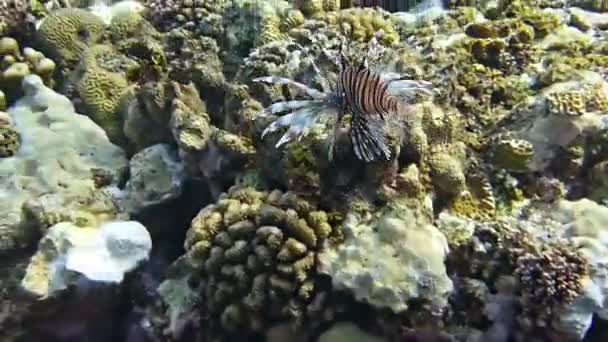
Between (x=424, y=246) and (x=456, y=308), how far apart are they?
1.14 ft

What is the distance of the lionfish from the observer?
2.69 m

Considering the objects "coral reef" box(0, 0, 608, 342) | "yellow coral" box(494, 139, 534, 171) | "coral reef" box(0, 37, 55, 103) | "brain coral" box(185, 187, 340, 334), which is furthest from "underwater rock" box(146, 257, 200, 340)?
"coral reef" box(0, 37, 55, 103)

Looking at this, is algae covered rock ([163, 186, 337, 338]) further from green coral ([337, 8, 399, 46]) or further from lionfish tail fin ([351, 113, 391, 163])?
green coral ([337, 8, 399, 46])

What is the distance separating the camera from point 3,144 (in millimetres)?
4211

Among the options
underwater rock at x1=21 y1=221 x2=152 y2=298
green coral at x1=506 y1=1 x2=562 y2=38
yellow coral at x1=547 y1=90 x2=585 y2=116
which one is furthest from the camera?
green coral at x1=506 y1=1 x2=562 y2=38

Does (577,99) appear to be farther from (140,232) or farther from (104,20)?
(104,20)

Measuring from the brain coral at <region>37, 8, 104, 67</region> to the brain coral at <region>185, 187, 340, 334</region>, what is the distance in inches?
107

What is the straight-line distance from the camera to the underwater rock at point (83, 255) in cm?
316

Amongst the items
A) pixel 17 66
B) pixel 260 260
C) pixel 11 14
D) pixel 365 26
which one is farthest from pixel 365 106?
pixel 11 14

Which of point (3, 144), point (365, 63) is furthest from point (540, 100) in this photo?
point (3, 144)

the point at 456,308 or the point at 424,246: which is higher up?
the point at 424,246

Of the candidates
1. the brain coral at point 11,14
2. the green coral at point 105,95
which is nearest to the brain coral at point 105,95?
the green coral at point 105,95

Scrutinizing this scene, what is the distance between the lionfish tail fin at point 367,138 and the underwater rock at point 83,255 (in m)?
1.38

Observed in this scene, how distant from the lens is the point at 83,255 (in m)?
3.20
